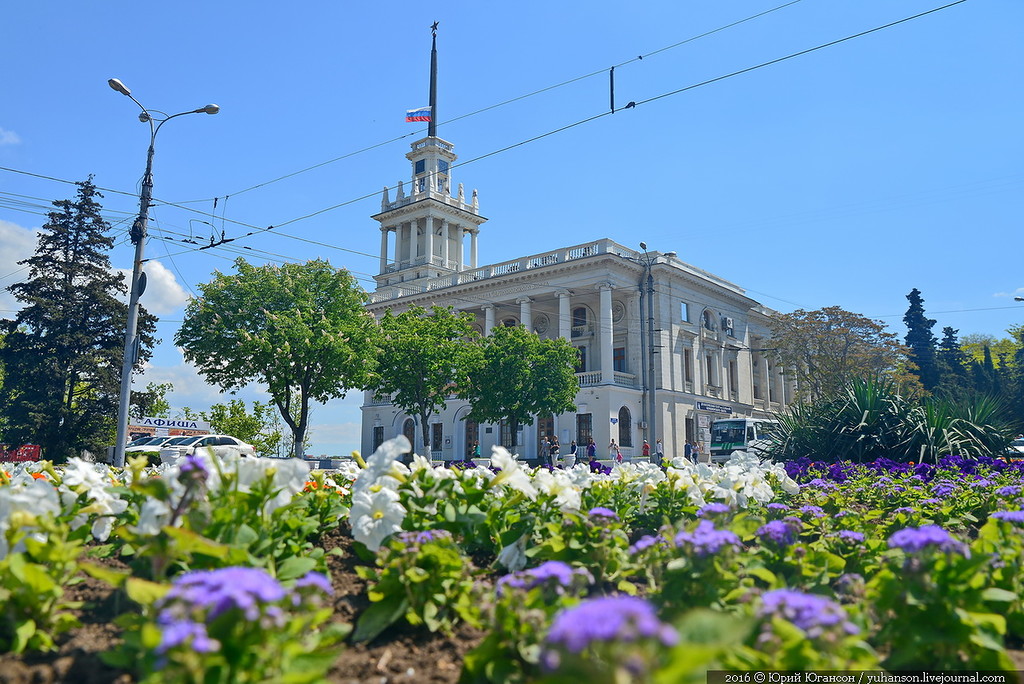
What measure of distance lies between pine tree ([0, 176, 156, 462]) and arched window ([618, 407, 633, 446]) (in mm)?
28172

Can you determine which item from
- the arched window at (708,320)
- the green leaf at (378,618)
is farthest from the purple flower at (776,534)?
the arched window at (708,320)

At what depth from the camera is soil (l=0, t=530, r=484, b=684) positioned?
9.03 feet

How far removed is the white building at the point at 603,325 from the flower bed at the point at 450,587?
30741mm

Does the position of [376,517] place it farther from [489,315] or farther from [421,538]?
[489,315]

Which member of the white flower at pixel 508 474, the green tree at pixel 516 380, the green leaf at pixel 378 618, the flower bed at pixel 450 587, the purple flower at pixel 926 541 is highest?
the green tree at pixel 516 380

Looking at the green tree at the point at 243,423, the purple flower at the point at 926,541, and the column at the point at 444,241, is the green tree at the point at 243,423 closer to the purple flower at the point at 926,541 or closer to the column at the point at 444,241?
the column at the point at 444,241

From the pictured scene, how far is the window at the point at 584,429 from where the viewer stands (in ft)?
140

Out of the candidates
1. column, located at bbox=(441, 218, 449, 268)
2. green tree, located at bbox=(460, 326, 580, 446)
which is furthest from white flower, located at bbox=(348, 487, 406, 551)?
column, located at bbox=(441, 218, 449, 268)

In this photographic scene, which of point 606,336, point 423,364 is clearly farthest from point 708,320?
point 423,364

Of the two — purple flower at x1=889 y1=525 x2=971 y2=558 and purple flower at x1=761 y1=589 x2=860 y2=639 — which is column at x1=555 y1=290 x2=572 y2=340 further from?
purple flower at x1=761 y1=589 x2=860 y2=639

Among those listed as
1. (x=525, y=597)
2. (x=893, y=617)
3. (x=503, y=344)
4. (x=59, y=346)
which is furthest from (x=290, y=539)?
(x=59, y=346)

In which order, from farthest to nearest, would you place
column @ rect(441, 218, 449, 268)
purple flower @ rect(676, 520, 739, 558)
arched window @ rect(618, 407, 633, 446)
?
column @ rect(441, 218, 449, 268)
arched window @ rect(618, 407, 633, 446)
purple flower @ rect(676, 520, 739, 558)

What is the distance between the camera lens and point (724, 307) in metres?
52.3

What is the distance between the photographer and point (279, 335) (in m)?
25.3
